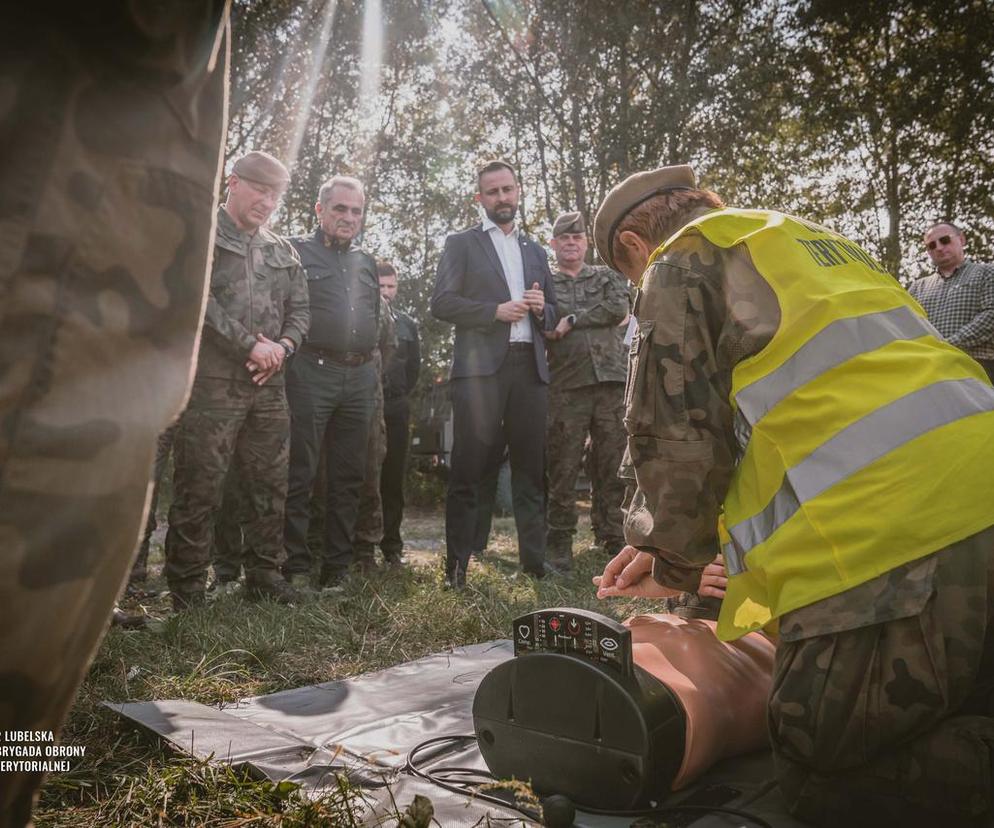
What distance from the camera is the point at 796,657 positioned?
182 cm

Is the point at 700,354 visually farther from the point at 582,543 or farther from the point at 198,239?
the point at 582,543

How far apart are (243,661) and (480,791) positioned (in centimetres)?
151

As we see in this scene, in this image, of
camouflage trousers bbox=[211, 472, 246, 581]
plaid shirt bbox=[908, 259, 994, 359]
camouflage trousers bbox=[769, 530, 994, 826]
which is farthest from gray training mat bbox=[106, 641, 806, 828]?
plaid shirt bbox=[908, 259, 994, 359]

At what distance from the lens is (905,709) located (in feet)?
5.62

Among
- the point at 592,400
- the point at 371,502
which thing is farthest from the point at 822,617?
the point at 592,400

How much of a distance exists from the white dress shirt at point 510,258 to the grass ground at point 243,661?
1839 mm

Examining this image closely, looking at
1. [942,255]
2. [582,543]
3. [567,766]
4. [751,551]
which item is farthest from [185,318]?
[942,255]

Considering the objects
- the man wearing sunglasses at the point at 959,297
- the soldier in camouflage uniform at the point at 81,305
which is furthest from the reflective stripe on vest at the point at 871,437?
the man wearing sunglasses at the point at 959,297

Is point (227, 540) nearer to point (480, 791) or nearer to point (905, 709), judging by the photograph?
Result: point (480, 791)

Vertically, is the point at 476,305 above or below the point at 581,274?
below

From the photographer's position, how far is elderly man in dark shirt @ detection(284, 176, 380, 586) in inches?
207

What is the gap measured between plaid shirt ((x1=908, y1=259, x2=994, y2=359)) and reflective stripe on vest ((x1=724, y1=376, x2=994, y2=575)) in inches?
230

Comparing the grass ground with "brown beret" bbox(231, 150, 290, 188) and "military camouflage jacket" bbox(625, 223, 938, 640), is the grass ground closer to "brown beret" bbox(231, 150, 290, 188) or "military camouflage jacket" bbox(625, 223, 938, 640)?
"military camouflage jacket" bbox(625, 223, 938, 640)

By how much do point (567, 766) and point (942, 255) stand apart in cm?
702
